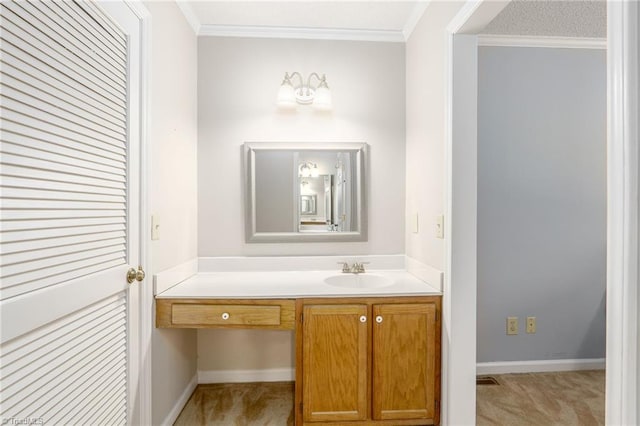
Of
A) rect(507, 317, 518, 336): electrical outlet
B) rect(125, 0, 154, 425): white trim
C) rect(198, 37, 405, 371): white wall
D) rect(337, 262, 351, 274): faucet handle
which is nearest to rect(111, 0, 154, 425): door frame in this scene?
→ rect(125, 0, 154, 425): white trim

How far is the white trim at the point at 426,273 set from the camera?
183cm

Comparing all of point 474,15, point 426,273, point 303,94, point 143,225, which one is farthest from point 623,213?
point 303,94

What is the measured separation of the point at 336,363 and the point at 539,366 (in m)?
1.75

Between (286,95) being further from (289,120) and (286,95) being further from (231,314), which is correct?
(231,314)

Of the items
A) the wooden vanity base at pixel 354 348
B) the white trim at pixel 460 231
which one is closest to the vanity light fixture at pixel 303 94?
the white trim at pixel 460 231

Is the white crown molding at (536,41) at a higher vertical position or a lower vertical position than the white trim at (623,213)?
higher

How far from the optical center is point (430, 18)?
77.2 inches

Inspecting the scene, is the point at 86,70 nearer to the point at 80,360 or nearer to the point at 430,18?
the point at 80,360

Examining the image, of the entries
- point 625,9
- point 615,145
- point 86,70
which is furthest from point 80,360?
point 625,9


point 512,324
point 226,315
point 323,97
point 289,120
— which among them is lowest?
point 512,324

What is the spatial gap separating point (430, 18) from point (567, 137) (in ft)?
4.64

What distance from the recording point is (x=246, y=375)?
7.89ft

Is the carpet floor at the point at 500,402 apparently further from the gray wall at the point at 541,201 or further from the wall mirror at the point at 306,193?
the wall mirror at the point at 306,193

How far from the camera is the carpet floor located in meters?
2.00
